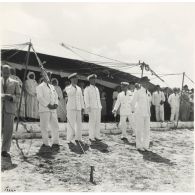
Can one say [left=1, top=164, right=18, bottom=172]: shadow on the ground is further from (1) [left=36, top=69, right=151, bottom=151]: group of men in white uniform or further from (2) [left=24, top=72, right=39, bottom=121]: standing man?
(2) [left=24, top=72, right=39, bottom=121]: standing man

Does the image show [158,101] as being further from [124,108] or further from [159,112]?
[124,108]

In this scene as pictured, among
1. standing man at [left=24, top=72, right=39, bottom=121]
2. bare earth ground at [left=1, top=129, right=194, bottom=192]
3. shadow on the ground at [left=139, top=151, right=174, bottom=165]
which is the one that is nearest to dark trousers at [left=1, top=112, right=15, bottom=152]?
bare earth ground at [left=1, top=129, right=194, bottom=192]

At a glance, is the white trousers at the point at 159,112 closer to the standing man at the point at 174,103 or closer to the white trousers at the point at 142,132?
the standing man at the point at 174,103

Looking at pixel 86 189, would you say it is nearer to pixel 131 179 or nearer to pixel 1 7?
pixel 131 179

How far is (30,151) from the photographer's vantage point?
7.76 m

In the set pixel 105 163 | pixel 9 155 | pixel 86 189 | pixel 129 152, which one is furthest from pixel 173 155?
pixel 9 155

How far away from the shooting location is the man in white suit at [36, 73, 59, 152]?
818 centimetres

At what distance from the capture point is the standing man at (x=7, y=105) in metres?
6.88

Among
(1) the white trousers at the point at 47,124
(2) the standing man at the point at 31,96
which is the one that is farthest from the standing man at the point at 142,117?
(2) the standing man at the point at 31,96

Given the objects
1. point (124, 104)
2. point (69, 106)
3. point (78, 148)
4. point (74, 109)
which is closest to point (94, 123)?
point (74, 109)

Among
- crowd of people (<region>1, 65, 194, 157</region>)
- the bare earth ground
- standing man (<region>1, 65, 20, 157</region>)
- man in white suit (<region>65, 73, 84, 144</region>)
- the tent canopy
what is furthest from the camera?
the tent canopy

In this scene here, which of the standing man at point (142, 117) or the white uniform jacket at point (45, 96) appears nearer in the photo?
the white uniform jacket at point (45, 96)

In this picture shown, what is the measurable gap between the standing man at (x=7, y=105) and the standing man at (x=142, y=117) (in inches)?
128

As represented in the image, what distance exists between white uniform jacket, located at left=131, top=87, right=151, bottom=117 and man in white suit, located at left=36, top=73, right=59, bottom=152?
2.04 meters
